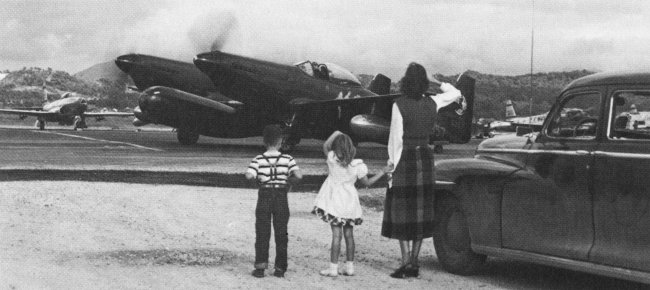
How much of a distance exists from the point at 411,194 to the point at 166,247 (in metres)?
2.61

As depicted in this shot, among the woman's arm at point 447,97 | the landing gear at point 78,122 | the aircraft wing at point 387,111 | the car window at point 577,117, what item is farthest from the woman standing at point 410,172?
the landing gear at point 78,122

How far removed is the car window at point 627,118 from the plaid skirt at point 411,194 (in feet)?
5.23

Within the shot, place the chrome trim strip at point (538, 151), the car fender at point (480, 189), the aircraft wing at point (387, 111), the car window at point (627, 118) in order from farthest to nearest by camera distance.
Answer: the aircraft wing at point (387, 111), the car fender at point (480, 189), the chrome trim strip at point (538, 151), the car window at point (627, 118)

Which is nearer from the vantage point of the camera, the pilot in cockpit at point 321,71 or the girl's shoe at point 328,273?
the girl's shoe at point 328,273

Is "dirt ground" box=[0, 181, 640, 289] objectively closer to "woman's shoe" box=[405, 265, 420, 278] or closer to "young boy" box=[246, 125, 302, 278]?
"woman's shoe" box=[405, 265, 420, 278]

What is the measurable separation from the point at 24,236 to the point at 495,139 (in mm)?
4901

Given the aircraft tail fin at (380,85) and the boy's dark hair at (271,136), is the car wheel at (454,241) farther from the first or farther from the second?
the aircraft tail fin at (380,85)

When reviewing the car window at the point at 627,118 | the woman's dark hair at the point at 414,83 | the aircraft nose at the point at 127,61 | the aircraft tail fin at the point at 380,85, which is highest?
the aircraft nose at the point at 127,61

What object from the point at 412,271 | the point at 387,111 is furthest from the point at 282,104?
the point at 412,271

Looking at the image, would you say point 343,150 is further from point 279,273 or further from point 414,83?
point 279,273

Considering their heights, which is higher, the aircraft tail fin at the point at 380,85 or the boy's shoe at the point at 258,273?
the aircraft tail fin at the point at 380,85

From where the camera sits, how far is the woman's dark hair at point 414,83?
7168 mm

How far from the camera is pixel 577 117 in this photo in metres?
6.72

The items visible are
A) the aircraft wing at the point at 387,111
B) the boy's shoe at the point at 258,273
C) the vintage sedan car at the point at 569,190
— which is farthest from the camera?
the aircraft wing at the point at 387,111
